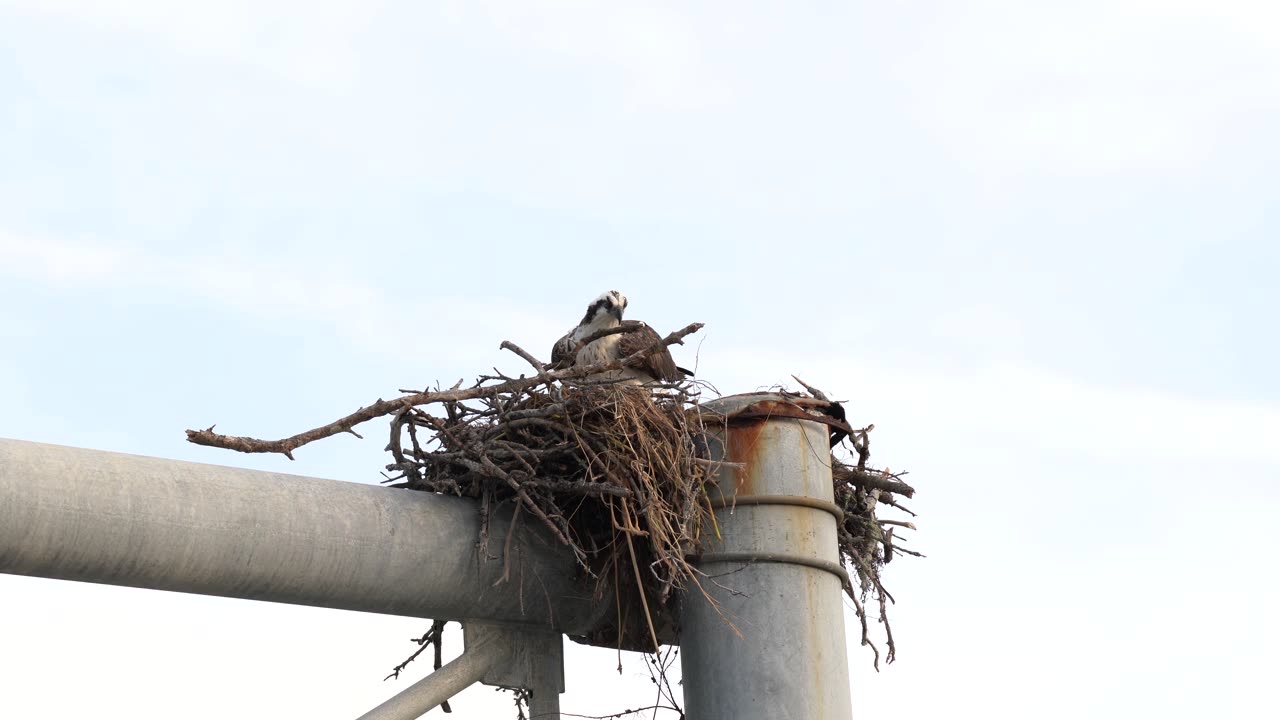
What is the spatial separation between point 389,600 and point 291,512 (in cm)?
44

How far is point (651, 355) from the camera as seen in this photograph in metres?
7.90

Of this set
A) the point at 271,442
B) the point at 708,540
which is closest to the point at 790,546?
the point at 708,540

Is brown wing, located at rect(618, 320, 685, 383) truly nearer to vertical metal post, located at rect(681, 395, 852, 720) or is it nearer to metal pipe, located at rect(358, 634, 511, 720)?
vertical metal post, located at rect(681, 395, 852, 720)

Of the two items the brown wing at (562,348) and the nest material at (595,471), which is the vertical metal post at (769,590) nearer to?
the nest material at (595,471)

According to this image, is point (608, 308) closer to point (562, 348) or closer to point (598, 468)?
point (562, 348)

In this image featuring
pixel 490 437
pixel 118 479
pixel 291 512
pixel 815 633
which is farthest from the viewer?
pixel 490 437

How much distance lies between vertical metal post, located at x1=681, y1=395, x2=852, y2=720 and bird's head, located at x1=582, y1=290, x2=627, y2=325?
350cm

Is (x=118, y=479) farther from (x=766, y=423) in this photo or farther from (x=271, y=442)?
(x=766, y=423)

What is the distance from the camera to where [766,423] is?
5488 millimetres

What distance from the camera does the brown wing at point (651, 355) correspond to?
320 inches

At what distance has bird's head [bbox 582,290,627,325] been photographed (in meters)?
9.07

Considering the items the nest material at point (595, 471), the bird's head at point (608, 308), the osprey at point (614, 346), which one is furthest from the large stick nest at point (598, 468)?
the bird's head at point (608, 308)

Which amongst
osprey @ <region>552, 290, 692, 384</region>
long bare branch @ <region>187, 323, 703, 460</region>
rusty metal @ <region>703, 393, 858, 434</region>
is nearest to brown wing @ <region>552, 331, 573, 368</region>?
osprey @ <region>552, 290, 692, 384</region>

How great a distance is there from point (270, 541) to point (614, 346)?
4366 millimetres
